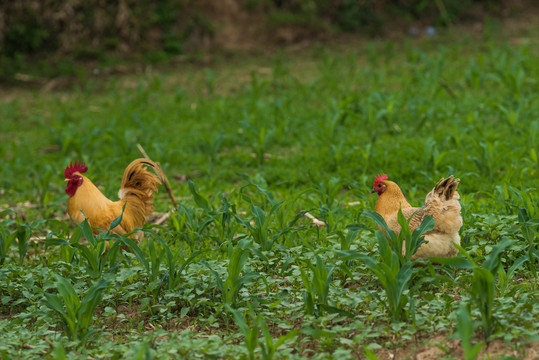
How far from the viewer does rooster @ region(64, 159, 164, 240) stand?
4.68 metres

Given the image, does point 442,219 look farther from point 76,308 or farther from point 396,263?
point 76,308

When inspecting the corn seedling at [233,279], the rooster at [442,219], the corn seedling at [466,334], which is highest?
the rooster at [442,219]

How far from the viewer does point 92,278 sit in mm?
3947

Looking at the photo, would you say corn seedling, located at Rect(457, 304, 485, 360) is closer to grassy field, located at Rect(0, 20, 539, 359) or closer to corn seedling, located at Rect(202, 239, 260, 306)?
grassy field, located at Rect(0, 20, 539, 359)

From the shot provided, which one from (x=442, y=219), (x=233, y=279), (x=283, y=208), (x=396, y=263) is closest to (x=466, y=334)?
(x=396, y=263)

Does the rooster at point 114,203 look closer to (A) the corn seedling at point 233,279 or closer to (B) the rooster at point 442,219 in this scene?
(A) the corn seedling at point 233,279

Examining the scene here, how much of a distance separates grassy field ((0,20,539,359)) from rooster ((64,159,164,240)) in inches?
7.3

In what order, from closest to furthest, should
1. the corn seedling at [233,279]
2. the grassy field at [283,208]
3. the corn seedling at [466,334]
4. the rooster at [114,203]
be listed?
1. the corn seedling at [466,334]
2. the grassy field at [283,208]
3. the corn seedling at [233,279]
4. the rooster at [114,203]

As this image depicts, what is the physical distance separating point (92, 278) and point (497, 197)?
296 cm

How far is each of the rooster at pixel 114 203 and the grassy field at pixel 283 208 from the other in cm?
19

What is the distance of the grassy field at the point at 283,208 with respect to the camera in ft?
10.7

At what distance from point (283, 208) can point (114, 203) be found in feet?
4.11

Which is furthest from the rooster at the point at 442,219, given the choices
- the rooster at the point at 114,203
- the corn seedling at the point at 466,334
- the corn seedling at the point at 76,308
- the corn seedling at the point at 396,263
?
the rooster at the point at 114,203

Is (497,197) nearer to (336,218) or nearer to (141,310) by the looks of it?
(336,218)
